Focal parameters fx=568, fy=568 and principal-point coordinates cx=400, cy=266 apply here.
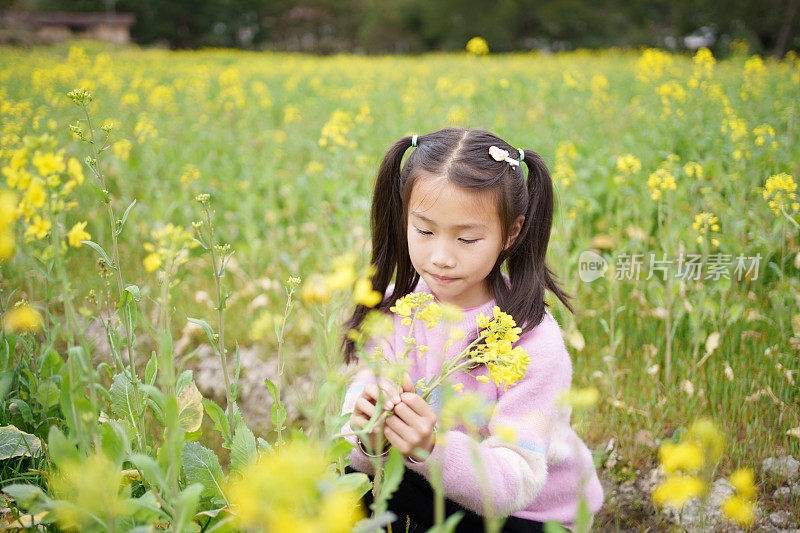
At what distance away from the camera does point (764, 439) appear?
1.85 m

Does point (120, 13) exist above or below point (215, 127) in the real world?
above

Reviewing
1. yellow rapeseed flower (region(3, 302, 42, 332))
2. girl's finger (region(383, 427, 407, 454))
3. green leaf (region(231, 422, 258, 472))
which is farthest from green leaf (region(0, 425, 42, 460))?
girl's finger (region(383, 427, 407, 454))

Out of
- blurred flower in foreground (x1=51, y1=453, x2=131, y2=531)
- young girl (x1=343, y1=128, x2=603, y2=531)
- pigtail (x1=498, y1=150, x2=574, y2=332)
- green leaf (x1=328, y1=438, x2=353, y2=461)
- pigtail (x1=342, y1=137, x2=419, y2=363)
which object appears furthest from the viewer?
pigtail (x1=342, y1=137, x2=419, y2=363)

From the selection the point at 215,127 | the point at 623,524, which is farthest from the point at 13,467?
the point at 215,127

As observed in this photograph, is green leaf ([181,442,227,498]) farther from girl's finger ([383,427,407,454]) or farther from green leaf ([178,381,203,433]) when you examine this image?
girl's finger ([383,427,407,454])

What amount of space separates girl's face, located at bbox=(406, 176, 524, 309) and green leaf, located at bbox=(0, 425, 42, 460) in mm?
1081

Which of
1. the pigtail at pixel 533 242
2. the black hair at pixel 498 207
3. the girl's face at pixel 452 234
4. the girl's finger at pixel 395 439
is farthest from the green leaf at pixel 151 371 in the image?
the pigtail at pixel 533 242

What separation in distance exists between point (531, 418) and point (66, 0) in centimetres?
4408

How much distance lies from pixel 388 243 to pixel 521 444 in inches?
28.8

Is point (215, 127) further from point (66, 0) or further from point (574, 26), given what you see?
point (66, 0)

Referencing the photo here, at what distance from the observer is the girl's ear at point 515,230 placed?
1.54m

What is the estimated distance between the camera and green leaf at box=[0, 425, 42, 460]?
1.41 m

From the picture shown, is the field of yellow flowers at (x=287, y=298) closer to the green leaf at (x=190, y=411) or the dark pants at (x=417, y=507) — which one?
the green leaf at (x=190, y=411)

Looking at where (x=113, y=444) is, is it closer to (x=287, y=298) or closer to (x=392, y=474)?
(x=392, y=474)
